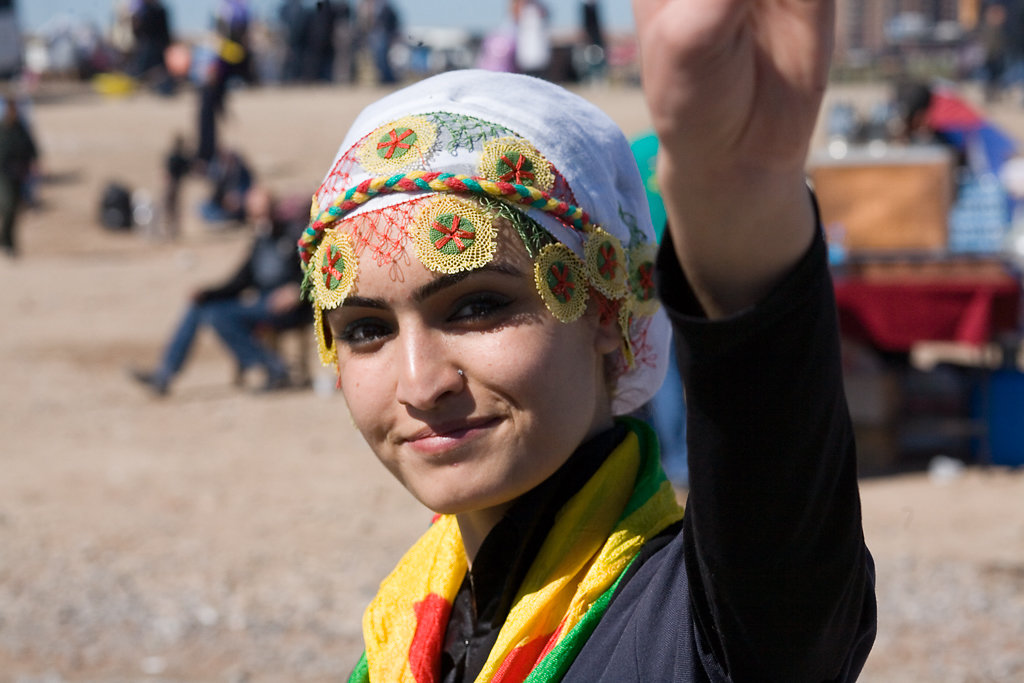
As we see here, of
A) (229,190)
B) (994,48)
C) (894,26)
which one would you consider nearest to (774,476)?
(229,190)

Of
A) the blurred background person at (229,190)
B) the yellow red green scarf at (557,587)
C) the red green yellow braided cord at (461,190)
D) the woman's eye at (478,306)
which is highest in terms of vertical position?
the red green yellow braided cord at (461,190)

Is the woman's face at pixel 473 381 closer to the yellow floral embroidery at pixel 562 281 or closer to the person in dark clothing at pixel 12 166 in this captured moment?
the yellow floral embroidery at pixel 562 281

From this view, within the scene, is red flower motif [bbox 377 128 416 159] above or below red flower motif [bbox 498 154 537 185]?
above

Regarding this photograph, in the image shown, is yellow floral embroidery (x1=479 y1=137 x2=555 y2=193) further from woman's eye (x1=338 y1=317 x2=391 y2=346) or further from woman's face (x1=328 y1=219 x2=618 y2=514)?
woman's eye (x1=338 y1=317 x2=391 y2=346)

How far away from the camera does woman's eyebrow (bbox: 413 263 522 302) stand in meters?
1.54

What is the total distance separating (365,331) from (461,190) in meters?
0.22

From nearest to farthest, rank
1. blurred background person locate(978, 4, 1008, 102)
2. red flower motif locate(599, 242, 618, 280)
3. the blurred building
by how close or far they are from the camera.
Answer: red flower motif locate(599, 242, 618, 280), blurred background person locate(978, 4, 1008, 102), the blurred building

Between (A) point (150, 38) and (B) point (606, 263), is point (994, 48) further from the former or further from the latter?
(B) point (606, 263)

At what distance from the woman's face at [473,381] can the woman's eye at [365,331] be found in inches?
0.6

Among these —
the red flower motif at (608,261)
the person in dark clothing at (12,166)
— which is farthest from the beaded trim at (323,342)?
the person in dark clothing at (12,166)

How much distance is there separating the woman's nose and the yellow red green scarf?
0.23m

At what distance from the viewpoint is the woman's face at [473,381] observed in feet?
4.94

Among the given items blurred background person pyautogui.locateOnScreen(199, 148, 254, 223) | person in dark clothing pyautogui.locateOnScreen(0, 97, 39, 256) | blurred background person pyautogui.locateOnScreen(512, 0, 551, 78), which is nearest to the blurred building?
blurred background person pyautogui.locateOnScreen(199, 148, 254, 223)

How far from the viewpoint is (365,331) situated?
1.63 meters
